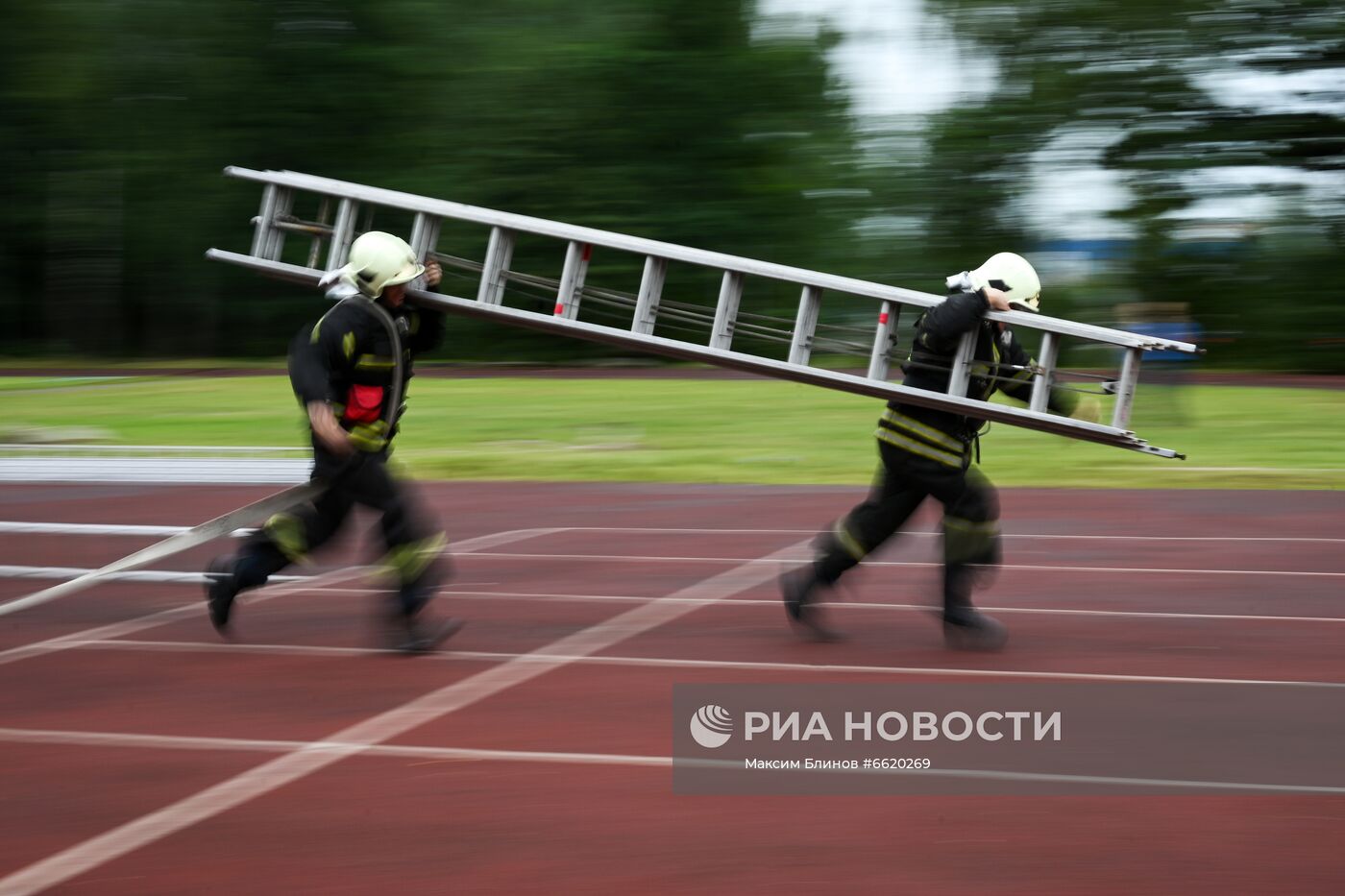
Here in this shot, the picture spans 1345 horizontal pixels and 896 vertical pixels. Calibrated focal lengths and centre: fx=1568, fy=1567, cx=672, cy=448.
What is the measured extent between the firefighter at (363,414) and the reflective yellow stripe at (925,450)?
1.95 m

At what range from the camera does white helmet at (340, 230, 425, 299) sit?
6426 millimetres

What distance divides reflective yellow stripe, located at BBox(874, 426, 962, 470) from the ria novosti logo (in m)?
1.41

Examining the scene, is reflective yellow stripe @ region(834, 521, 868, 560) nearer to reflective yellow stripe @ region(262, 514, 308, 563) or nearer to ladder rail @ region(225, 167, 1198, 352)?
ladder rail @ region(225, 167, 1198, 352)

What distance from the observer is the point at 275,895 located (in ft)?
13.2

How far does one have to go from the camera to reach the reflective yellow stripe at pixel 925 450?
637 centimetres

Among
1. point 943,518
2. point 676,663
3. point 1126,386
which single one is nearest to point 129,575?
point 676,663

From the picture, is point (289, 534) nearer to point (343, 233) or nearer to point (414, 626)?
point (414, 626)

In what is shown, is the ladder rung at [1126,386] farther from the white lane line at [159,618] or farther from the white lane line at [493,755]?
the white lane line at [159,618]

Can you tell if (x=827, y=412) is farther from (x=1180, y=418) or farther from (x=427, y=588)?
(x=427, y=588)

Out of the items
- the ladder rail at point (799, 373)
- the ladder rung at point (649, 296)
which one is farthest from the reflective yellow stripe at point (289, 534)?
the ladder rung at point (649, 296)

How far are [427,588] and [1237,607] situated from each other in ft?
13.1

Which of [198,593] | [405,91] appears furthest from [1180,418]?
[405,91]

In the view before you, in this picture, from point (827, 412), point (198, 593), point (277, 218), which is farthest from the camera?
point (827, 412)

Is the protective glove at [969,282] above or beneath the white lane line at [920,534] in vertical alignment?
above
